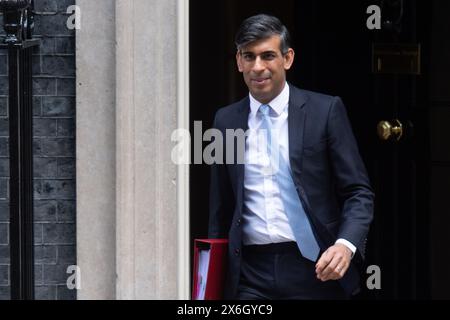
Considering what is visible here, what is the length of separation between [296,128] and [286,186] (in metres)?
0.25

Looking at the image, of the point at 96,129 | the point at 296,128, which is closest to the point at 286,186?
the point at 296,128

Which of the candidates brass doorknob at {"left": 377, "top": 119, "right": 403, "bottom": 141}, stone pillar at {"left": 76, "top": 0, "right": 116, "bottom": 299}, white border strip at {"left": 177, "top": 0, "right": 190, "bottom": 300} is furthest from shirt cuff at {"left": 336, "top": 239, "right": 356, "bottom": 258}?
brass doorknob at {"left": 377, "top": 119, "right": 403, "bottom": 141}

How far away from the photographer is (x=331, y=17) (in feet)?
21.2

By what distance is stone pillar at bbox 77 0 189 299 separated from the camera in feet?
18.7

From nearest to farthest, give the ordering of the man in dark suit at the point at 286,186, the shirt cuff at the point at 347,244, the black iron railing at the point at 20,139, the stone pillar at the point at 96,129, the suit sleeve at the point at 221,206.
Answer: the shirt cuff at the point at 347,244
the man in dark suit at the point at 286,186
the suit sleeve at the point at 221,206
the black iron railing at the point at 20,139
the stone pillar at the point at 96,129

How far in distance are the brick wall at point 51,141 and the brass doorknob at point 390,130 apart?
1595 millimetres

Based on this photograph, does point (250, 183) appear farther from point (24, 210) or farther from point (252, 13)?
point (252, 13)

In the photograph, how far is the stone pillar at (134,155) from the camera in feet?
18.7

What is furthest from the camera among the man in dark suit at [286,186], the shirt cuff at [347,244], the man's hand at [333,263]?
the man in dark suit at [286,186]

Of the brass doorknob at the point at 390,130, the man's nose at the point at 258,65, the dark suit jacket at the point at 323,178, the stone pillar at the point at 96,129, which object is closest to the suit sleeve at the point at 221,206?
the dark suit jacket at the point at 323,178

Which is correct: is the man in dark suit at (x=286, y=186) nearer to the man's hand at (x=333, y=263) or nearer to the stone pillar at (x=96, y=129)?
the man's hand at (x=333, y=263)

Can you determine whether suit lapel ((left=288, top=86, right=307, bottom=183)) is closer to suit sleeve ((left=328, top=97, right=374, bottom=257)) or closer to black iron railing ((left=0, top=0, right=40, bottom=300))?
suit sleeve ((left=328, top=97, right=374, bottom=257))

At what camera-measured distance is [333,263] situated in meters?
4.89
